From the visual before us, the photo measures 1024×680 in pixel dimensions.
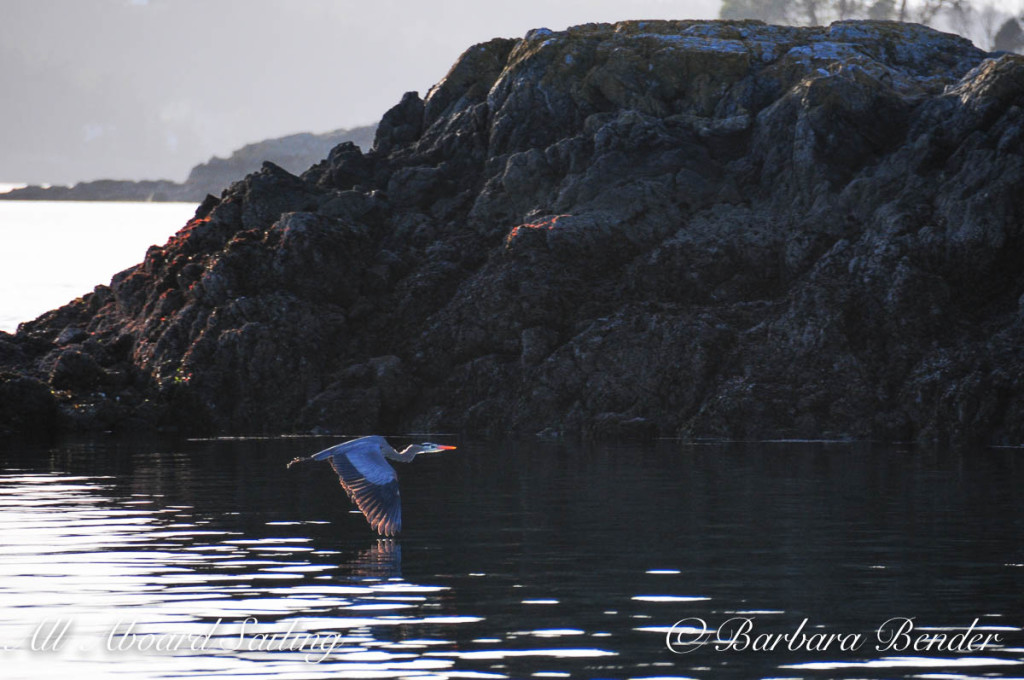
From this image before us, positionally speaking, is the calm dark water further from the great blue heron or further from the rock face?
the rock face

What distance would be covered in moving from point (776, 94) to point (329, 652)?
189ft

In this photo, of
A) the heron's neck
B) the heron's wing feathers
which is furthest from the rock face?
the heron's wing feathers

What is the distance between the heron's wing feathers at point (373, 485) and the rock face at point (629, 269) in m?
30.7

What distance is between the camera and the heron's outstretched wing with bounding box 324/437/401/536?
22641 millimetres

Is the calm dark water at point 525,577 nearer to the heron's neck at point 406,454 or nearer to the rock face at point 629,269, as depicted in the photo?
the heron's neck at point 406,454

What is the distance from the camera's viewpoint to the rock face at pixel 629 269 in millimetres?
54500

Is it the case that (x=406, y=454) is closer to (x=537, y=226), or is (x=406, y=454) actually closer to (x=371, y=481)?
(x=371, y=481)

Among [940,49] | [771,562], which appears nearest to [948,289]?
[940,49]

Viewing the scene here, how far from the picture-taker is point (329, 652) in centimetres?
1492

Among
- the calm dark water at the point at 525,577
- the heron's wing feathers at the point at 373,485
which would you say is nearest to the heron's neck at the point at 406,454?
the calm dark water at the point at 525,577

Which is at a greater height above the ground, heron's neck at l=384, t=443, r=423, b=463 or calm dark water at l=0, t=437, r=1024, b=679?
heron's neck at l=384, t=443, r=423, b=463

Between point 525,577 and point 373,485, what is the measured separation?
13.5 feet

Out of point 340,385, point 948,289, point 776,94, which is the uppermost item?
point 776,94

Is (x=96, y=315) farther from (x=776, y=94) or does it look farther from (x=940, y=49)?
(x=940, y=49)
